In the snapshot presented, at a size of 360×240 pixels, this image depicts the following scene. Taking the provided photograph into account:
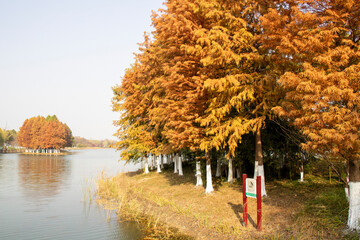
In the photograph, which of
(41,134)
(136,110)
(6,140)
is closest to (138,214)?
(136,110)

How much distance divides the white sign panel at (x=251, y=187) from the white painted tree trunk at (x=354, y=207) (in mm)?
2945

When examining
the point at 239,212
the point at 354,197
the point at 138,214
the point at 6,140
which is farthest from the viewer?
the point at 6,140

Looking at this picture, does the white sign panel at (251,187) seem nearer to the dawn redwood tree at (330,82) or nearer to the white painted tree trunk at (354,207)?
the dawn redwood tree at (330,82)

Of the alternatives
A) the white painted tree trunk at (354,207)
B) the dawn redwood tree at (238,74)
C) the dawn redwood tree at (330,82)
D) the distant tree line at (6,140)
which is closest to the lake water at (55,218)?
the dawn redwood tree at (238,74)

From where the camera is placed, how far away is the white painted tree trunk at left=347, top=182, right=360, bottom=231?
28.4 feet

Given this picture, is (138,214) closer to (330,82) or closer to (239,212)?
(239,212)

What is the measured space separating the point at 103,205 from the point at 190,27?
1163cm

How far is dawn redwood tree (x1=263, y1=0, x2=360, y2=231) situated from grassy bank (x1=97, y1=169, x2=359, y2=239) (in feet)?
4.62

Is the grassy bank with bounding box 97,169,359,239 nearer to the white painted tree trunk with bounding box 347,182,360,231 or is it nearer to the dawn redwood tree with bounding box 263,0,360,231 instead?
the white painted tree trunk with bounding box 347,182,360,231

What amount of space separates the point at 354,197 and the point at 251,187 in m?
3.17

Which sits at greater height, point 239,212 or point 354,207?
point 354,207

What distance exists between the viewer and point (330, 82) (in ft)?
29.1

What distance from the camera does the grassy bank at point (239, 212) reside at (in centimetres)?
930

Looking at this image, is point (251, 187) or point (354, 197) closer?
point (354, 197)
